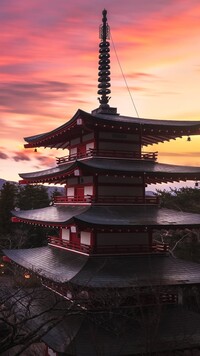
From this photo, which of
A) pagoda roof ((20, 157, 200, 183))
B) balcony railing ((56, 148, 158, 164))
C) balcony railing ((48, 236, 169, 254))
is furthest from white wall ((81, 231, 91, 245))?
balcony railing ((56, 148, 158, 164))

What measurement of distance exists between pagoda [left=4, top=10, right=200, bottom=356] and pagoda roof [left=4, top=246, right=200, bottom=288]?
0.17 ft

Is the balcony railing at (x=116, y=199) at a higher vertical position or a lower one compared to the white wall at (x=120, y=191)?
lower

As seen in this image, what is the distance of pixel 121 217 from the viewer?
21.9m

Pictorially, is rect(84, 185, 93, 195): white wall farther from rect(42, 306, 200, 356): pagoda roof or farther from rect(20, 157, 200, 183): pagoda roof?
rect(42, 306, 200, 356): pagoda roof

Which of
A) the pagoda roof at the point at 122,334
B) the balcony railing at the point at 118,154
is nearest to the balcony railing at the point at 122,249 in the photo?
the pagoda roof at the point at 122,334

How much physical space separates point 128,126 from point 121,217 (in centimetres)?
523

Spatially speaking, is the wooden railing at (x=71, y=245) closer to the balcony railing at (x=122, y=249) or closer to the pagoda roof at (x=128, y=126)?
the balcony railing at (x=122, y=249)

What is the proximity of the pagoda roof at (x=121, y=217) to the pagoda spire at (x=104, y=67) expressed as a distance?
692 cm

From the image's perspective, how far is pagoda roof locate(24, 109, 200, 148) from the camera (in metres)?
22.4

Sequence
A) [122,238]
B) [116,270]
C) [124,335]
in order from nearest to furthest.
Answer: [124,335]
[116,270]
[122,238]

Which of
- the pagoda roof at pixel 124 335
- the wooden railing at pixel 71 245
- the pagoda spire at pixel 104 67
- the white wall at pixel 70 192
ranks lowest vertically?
the pagoda roof at pixel 124 335

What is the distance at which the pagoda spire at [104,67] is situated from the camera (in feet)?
88.3

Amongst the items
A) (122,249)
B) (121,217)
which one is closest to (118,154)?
(121,217)

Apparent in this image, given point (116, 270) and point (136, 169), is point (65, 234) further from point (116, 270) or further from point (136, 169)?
point (136, 169)
